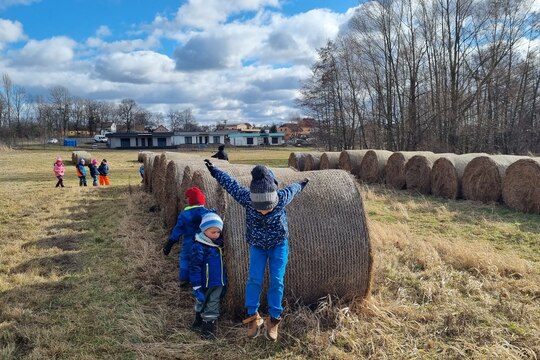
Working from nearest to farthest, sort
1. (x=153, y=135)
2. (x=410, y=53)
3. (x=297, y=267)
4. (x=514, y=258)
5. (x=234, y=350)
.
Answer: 1. (x=234, y=350)
2. (x=297, y=267)
3. (x=514, y=258)
4. (x=410, y=53)
5. (x=153, y=135)

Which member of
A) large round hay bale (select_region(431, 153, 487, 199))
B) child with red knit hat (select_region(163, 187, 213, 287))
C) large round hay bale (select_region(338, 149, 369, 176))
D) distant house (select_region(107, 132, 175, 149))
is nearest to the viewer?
child with red knit hat (select_region(163, 187, 213, 287))

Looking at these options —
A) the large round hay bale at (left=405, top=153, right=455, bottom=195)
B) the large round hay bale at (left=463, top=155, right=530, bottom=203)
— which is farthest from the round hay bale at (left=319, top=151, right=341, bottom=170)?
the large round hay bale at (left=463, top=155, right=530, bottom=203)

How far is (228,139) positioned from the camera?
91.3m

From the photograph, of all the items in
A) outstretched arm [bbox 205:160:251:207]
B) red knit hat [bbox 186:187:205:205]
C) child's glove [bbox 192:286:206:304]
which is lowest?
child's glove [bbox 192:286:206:304]

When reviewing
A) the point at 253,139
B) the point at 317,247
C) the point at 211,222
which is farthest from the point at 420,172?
the point at 253,139

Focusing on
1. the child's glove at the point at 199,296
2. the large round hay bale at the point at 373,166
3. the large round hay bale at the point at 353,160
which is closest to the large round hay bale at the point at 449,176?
the large round hay bale at the point at 373,166

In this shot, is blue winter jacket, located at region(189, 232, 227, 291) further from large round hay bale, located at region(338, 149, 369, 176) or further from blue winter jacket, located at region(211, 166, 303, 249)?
large round hay bale, located at region(338, 149, 369, 176)

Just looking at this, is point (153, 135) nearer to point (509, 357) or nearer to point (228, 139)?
point (228, 139)

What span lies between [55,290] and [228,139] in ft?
285

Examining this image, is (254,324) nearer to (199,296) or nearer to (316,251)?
(199,296)

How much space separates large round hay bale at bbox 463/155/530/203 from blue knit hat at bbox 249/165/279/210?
10023mm

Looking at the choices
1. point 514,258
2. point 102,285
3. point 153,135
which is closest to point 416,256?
point 514,258

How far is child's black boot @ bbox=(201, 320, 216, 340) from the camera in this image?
4.04m

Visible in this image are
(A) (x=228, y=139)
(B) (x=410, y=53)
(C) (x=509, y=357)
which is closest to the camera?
(C) (x=509, y=357)
